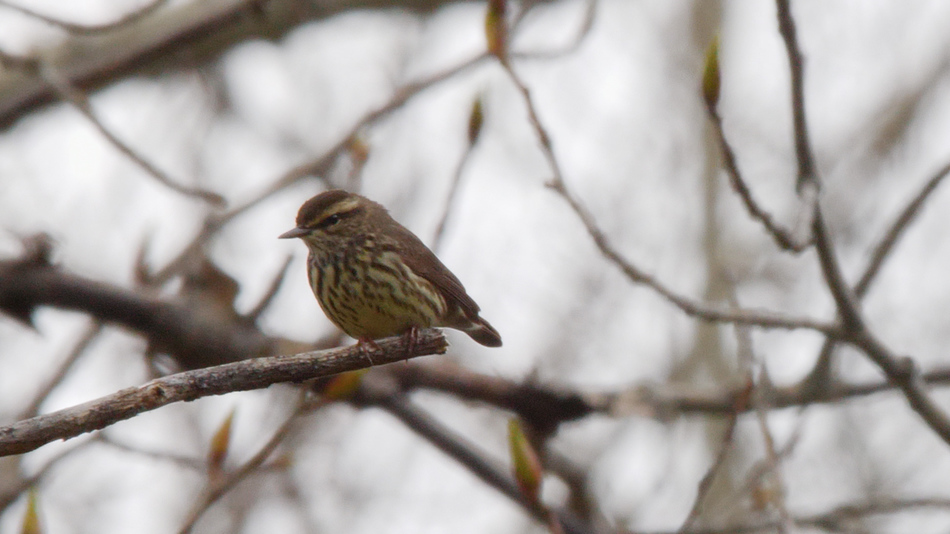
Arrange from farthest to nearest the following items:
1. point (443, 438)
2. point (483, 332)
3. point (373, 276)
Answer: point (483, 332) < point (443, 438) < point (373, 276)

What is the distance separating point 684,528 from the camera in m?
4.20

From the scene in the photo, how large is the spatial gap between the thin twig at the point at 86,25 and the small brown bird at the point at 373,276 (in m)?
1.33

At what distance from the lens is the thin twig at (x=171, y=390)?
2.73 metres

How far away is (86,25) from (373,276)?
2058 millimetres

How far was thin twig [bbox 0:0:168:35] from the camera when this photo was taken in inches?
207

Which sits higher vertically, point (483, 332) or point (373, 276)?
point (373, 276)

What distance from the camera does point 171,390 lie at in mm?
2912

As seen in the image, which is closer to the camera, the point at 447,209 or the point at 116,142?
the point at 447,209

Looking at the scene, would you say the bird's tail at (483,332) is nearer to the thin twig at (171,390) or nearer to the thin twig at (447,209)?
the thin twig at (447,209)

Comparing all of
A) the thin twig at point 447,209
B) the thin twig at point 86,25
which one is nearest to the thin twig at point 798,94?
the thin twig at point 447,209

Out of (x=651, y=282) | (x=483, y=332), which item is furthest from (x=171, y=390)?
(x=483, y=332)

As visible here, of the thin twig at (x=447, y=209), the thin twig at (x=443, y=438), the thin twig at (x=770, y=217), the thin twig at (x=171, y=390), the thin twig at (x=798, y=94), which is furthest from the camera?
the thin twig at (x=443, y=438)

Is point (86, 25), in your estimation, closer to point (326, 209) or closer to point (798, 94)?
point (326, 209)

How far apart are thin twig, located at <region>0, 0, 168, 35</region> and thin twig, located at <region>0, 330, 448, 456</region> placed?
119 inches
